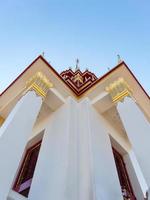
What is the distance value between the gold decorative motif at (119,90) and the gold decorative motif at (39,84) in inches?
69.4

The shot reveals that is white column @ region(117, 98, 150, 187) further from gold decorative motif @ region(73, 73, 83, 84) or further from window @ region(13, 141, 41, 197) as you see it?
gold decorative motif @ region(73, 73, 83, 84)

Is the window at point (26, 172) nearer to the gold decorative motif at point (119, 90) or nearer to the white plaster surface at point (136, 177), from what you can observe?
the gold decorative motif at point (119, 90)

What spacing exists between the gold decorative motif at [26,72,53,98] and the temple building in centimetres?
3

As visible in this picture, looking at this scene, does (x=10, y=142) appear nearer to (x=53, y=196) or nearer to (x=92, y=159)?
(x=53, y=196)

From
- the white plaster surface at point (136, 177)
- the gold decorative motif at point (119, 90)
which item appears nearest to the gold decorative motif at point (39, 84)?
the gold decorative motif at point (119, 90)

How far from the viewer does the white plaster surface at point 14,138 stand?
3.28m

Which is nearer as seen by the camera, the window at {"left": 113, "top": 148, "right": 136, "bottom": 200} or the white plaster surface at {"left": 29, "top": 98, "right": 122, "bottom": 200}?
the white plaster surface at {"left": 29, "top": 98, "right": 122, "bottom": 200}

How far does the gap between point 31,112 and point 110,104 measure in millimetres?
2871

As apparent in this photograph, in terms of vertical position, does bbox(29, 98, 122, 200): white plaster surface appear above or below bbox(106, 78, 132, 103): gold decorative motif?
below

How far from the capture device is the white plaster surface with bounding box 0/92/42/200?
3.28 meters

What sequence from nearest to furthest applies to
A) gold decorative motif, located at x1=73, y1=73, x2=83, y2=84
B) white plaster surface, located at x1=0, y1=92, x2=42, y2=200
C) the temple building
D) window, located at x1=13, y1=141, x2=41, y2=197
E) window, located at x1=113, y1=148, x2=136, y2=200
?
white plaster surface, located at x1=0, y1=92, x2=42, y2=200 → the temple building → window, located at x1=13, y1=141, x2=41, y2=197 → window, located at x1=113, y1=148, x2=136, y2=200 → gold decorative motif, located at x1=73, y1=73, x2=83, y2=84

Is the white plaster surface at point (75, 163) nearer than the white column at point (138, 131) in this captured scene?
Yes

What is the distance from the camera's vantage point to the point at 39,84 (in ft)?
20.9

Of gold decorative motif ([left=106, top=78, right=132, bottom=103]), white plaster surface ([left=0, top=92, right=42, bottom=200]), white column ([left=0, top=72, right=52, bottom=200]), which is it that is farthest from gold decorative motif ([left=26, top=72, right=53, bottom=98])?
gold decorative motif ([left=106, top=78, right=132, bottom=103])
